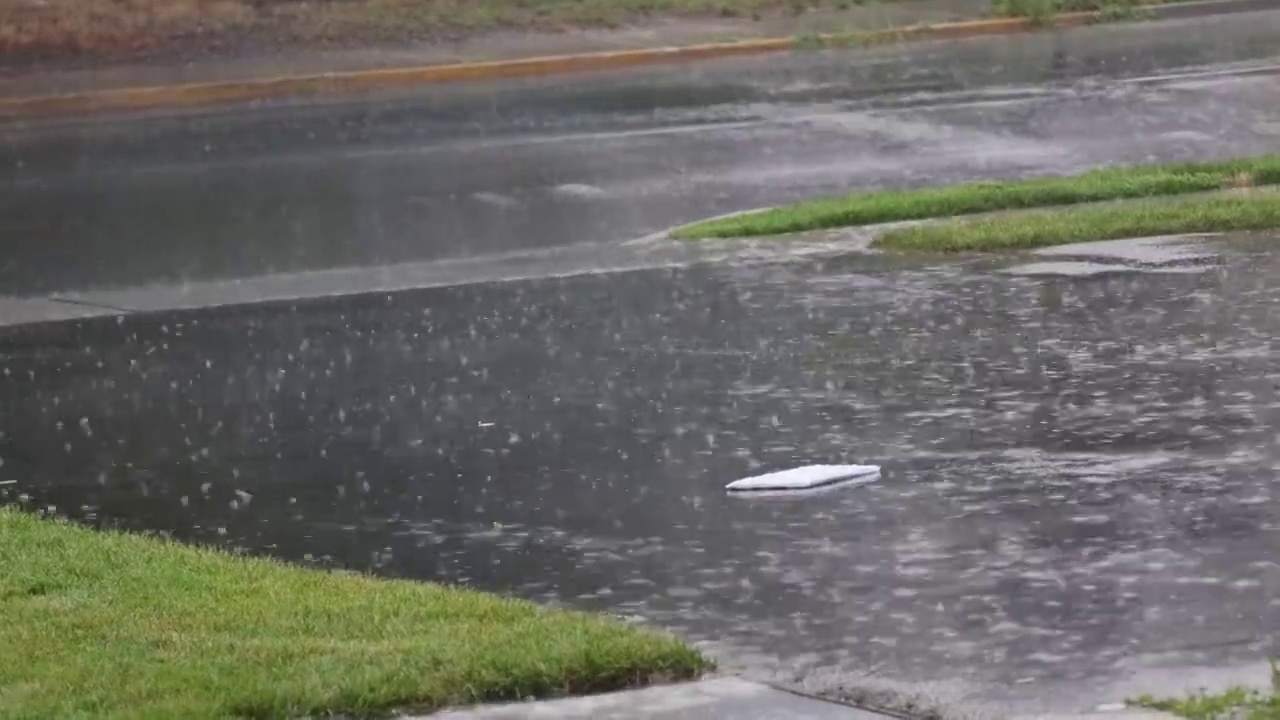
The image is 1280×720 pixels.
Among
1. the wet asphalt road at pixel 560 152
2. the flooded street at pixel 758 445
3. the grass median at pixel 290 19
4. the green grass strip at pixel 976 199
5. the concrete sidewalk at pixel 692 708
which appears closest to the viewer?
the concrete sidewalk at pixel 692 708

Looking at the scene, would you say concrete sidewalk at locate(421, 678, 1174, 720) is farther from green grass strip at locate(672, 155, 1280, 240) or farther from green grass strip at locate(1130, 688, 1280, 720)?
green grass strip at locate(672, 155, 1280, 240)

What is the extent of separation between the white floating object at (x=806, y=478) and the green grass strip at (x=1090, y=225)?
15.5ft

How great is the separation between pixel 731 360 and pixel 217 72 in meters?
13.8

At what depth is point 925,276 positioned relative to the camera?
1191 cm

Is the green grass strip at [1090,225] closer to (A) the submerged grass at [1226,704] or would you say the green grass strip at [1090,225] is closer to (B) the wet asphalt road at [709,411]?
(B) the wet asphalt road at [709,411]

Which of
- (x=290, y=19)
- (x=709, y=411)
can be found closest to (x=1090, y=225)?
(x=709, y=411)

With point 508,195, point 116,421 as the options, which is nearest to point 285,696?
point 116,421

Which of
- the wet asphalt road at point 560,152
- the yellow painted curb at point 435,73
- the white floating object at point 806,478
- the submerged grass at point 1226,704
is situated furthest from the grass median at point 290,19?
the submerged grass at point 1226,704

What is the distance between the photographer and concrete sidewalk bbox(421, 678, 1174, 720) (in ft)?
17.6

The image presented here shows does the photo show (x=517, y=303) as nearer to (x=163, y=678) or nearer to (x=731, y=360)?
(x=731, y=360)

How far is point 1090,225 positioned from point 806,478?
5.25 metres

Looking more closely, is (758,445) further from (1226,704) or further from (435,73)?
(435,73)

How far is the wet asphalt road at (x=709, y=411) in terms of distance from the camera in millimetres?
6500

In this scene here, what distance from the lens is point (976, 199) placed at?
13.9 meters
